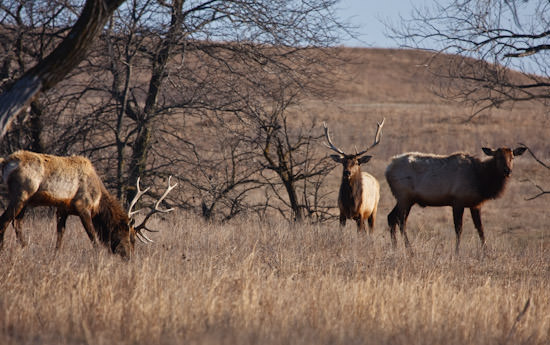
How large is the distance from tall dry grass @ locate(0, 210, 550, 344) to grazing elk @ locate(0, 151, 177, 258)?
0.35 meters

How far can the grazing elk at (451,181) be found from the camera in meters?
11.6

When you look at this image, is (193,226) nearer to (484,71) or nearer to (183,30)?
(183,30)

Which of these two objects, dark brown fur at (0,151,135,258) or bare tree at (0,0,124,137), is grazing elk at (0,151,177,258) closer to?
dark brown fur at (0,151,135,258)

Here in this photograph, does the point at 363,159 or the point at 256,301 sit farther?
the point at 363,159

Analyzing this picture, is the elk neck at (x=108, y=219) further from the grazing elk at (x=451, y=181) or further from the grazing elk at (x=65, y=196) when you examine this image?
the grazing elk at (x=451, y=181)

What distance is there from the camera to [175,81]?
12.6 m

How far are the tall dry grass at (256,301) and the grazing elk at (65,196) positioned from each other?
35 cm

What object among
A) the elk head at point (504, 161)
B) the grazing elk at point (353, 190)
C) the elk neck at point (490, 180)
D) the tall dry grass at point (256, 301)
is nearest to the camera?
the tall dry grass at point (256, 301)

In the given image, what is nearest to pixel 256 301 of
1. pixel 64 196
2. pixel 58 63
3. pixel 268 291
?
pixel 268 291

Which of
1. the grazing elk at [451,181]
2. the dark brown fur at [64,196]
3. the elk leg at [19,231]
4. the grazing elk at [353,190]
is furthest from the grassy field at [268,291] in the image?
the grazing elk at [353,190]

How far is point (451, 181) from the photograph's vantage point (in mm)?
11734

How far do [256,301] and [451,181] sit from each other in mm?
7357

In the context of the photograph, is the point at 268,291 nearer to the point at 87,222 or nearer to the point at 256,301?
the point at 256,301

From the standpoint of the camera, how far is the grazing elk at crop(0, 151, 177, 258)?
7.93 meters
